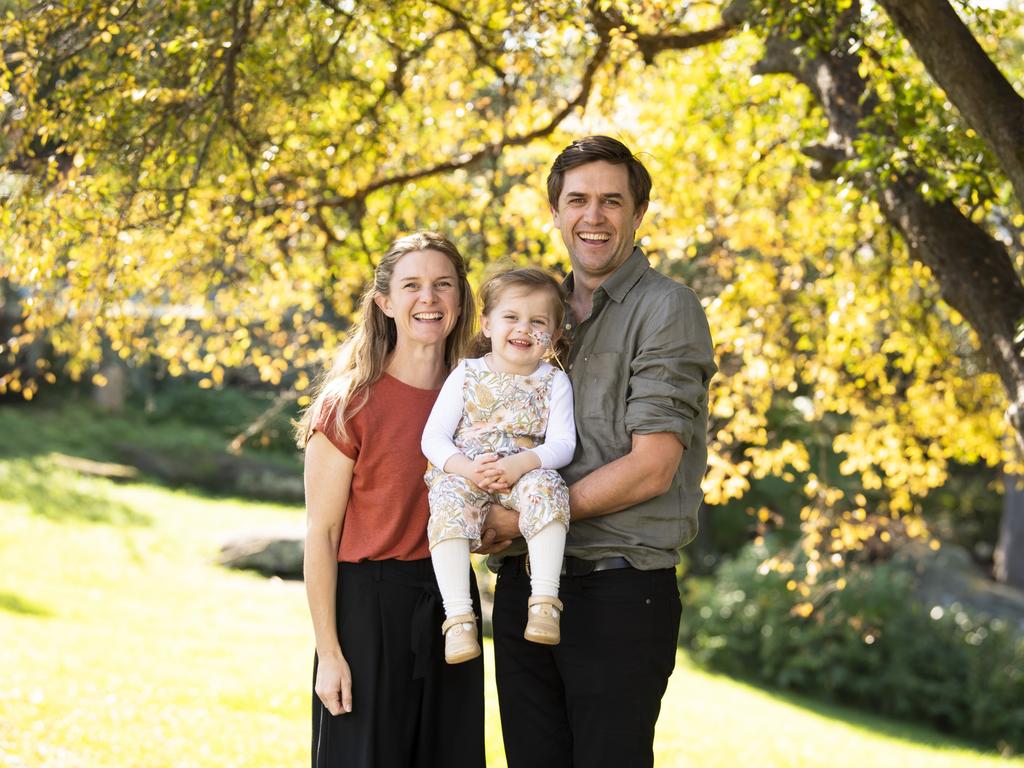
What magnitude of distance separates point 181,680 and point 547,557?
672cm

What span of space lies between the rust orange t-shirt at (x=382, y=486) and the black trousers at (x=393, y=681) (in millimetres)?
51

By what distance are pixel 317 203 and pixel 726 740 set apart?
5.20 meters

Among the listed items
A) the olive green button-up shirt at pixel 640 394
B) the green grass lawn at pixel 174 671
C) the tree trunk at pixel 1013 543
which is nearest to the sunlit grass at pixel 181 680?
the green grass lawn at pixel 174 671

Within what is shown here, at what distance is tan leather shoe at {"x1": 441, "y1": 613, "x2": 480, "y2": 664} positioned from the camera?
3.04 metres

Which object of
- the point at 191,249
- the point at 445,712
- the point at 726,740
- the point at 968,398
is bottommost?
the point at 726,740

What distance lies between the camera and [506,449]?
3.19 meters

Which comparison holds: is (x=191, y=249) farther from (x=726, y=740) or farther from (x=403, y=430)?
(x=726, y=740)

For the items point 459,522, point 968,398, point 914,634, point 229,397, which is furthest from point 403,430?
point 229,397

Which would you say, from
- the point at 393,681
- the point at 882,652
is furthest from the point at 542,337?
the point at 882,652

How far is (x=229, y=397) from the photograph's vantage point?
969 inches

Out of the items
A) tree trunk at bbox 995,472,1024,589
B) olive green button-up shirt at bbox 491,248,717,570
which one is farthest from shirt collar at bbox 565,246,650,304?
tree trunk at bbox 995,472,1024,589

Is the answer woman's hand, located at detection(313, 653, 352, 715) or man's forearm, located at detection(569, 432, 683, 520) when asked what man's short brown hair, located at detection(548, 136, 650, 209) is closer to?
man's forearm, located at detection(569, 432, 683, 520)

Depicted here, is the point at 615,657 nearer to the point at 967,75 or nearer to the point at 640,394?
the point at 640,394

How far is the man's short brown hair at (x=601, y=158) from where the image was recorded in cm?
324
